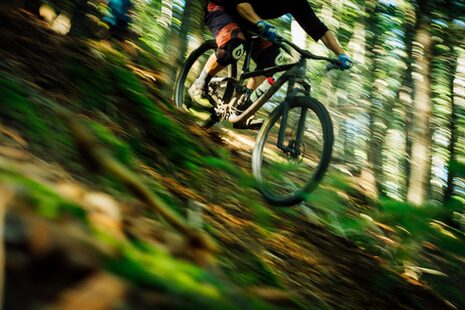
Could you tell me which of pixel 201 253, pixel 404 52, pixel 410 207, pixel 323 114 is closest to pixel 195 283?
pixel 201 253

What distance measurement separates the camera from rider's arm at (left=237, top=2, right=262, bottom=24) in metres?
3.92

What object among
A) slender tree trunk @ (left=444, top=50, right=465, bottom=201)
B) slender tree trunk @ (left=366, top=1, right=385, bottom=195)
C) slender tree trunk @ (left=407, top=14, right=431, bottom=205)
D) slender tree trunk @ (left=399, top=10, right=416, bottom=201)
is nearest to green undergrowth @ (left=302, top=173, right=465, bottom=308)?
slender tree trunk @ (left=407, top=14, right=431, bottom=205)

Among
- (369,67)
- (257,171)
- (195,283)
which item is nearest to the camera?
(195,283)

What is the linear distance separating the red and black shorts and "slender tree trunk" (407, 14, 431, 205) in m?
2.00

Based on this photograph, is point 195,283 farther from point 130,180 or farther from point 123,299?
point 130,180

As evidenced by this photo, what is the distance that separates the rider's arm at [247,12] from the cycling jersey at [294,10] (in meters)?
0.07

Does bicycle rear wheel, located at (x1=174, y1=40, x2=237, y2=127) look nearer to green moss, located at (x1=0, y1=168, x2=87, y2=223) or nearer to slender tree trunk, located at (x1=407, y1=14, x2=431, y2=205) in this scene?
slender tree trunk, located at (x1=407, y1=14, x2=431, y2=205)

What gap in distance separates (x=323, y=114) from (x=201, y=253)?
251 centimetres

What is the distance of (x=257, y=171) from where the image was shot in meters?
3.68

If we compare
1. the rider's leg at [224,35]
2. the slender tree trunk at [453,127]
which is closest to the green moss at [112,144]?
the rider's leg at [224,35]

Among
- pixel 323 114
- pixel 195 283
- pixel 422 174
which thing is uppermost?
pixel 195 283

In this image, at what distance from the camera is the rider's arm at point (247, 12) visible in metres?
3.92

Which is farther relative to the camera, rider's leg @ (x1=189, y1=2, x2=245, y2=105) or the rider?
rider's leg @ (x1=189, y1=2, x2=245, y2=105)

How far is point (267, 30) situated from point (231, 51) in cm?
56
